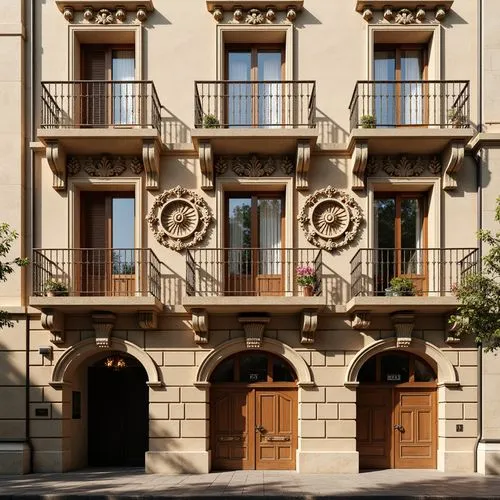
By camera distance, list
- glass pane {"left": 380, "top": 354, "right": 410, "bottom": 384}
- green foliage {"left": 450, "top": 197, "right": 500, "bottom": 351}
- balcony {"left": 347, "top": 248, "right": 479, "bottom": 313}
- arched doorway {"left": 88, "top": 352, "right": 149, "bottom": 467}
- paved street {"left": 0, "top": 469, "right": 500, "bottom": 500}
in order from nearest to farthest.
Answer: green foliage {"left": 450, "top": 197, "right": 500, "bottom": 351} → paved street {"left": 0, "top": 469, "right": 500, "bottom": 500} → balcony {"left": 347, "top": 248, "right": 479, "bottom": 313} → glass pane {"left": 380, "top": 354, "right": 410, "bottom": 384} → arched doorway {"left": 88, "top": 352, "right": 149, "bottom": 467}

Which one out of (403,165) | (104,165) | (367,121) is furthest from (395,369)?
(104,165)

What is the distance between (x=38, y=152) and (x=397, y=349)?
963 cm

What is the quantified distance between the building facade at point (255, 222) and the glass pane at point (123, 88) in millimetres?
87

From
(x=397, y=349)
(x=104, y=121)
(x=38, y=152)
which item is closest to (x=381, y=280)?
(x=397, y=349)

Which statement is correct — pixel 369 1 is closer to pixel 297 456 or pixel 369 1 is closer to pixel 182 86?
pixel 182 86

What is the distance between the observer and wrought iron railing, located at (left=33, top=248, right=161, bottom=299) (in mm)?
15562

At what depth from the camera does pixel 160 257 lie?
16.0 meters

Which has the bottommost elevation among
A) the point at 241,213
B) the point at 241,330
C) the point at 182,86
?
the point at 241,330

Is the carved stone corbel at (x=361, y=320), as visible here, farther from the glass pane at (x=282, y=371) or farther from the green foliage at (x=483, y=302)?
the green foliage at (x=483, y=302)

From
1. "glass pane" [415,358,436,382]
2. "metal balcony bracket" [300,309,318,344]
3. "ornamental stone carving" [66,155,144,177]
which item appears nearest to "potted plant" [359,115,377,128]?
"metal balcony bracket" [300,309,318,344]

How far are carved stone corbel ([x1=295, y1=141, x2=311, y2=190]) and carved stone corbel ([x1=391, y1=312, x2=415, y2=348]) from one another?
3.67 meters

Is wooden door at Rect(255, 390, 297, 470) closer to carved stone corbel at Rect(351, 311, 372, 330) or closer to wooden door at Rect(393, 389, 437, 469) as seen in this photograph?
carved stone corbel at Rect(351, 311, 372, 330)

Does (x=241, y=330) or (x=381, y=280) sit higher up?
(x=381, y=280)

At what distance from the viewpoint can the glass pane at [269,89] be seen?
53.2 feet
